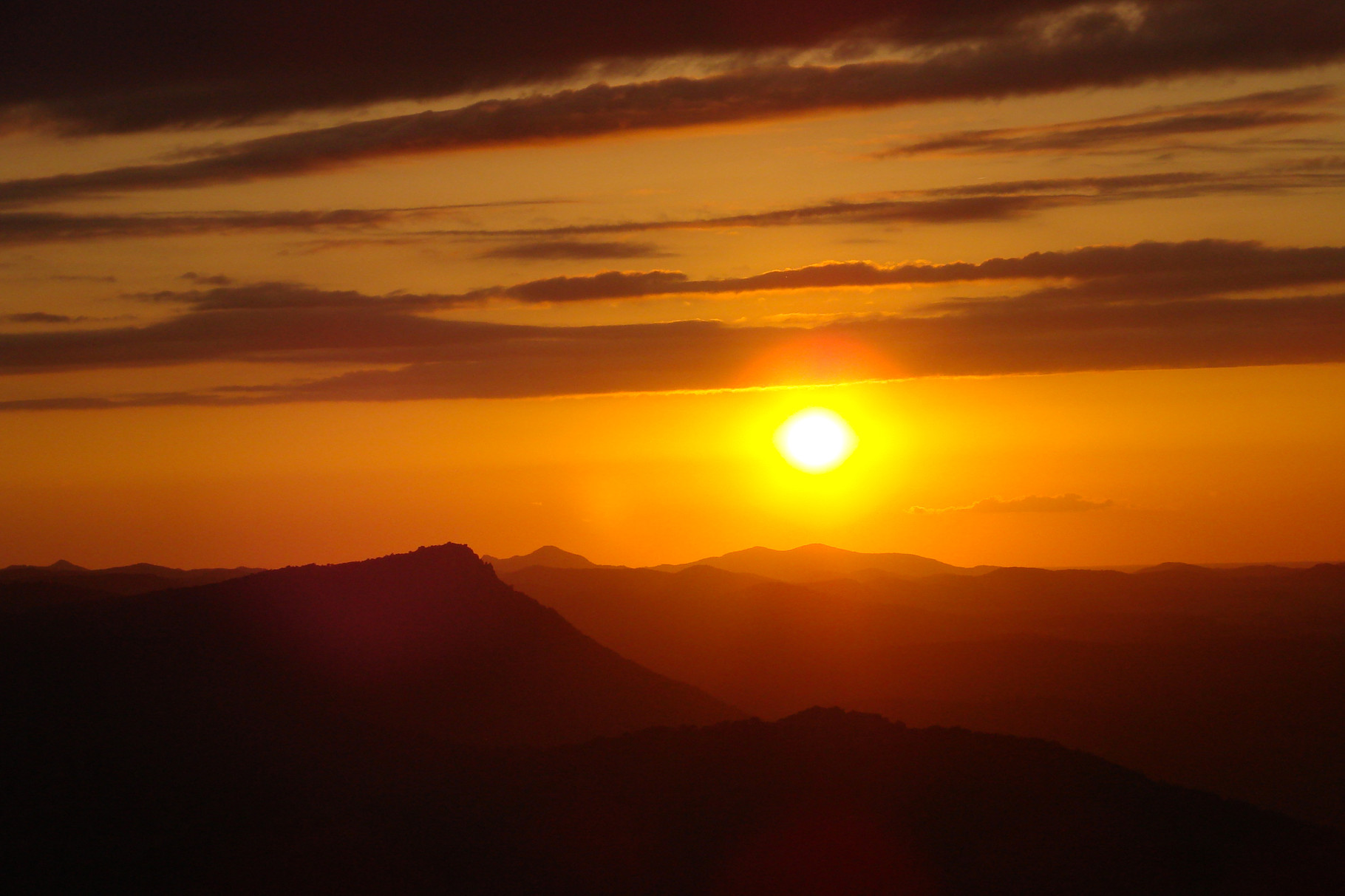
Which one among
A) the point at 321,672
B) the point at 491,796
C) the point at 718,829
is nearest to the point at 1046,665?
the point at 321,672

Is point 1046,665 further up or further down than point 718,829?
further up

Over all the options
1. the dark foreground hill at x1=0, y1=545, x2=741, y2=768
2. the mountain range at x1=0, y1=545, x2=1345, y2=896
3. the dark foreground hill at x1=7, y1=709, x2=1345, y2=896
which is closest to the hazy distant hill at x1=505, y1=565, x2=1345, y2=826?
the dark foreground hill at x1=0, y1=545, x2=741, y2=768

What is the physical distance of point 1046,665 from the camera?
12975cm

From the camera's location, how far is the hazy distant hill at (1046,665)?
319 feet

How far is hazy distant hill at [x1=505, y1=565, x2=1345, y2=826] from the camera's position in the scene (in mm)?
97125

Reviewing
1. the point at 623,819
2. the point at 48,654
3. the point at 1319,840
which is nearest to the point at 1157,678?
the point at 1319,840

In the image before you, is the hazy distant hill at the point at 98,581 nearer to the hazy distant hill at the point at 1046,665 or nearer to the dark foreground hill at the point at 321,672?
the dark foreground hill at the point at 321,672

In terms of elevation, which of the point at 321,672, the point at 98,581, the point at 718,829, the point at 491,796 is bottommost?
the point at 718,829

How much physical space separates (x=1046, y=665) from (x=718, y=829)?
91527mm

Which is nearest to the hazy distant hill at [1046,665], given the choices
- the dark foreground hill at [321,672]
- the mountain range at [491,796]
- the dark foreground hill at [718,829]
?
the dark foreground hill at [321,672]

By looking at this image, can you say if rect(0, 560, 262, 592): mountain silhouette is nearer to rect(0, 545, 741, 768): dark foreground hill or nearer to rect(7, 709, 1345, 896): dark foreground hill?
rect(0, 545, 741, 768): dark foreground hill

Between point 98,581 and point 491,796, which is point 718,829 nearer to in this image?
point 491,796

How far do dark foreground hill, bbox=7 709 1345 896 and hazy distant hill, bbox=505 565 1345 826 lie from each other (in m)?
43.3

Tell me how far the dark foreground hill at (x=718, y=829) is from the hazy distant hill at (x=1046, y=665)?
43.3 metres
